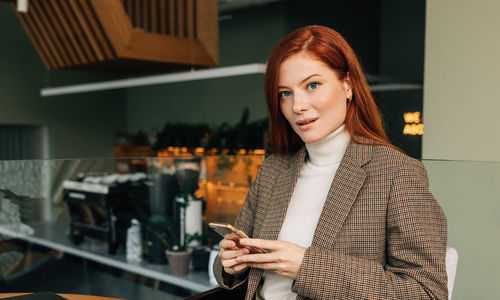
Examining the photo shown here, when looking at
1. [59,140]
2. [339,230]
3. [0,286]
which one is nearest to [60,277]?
[0,286]

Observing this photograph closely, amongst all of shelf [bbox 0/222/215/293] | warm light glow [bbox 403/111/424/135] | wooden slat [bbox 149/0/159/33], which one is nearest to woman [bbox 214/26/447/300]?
shelf [bbox 0/222/215/293]

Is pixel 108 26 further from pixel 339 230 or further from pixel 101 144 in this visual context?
pixel 101 144

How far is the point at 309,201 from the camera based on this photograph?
1.37 metres

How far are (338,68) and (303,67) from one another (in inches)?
4.1

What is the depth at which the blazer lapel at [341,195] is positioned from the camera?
1.22m

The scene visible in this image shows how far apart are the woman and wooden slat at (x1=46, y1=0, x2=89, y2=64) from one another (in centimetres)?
423

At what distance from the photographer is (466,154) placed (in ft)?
8.55

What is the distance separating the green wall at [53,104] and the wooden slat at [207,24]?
199 inches

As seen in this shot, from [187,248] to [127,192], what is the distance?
0.55 m

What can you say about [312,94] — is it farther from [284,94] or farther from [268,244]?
[268,244]

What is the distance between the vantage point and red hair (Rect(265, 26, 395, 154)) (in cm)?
126

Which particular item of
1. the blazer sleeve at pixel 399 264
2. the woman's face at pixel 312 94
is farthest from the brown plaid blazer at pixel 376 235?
the woman's face at pixel 312 94

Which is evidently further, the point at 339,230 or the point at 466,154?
the point at 466,154

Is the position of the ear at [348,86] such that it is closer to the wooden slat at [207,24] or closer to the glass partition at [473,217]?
the glass partition at [473,217]
